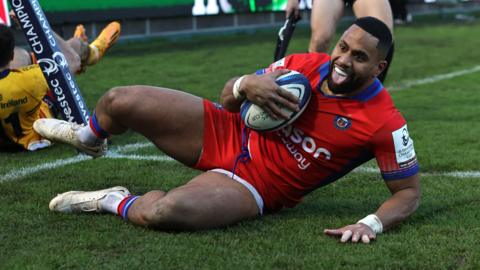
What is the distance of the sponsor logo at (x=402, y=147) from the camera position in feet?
13.5

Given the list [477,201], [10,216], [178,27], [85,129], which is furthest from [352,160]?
[178,27]

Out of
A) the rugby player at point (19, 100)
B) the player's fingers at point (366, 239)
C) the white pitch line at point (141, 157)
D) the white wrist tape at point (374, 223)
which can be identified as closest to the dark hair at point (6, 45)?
the rugby player at point (19, 100)

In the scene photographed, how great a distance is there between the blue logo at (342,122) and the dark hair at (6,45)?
3.03 metres

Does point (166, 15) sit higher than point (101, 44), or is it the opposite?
point (101, 44)

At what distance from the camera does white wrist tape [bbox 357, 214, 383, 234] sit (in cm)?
413

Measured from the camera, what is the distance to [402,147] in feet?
13.6

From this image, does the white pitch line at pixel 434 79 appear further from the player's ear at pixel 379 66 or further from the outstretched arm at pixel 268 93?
the outstretched arm at pixel 268 93

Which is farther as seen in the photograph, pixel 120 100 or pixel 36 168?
pixel 36 168

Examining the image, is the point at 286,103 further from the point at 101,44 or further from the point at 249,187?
the point at 101,44

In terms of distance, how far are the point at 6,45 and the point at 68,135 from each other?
1732 mm

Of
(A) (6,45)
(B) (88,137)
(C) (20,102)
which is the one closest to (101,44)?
(C) (20,102)

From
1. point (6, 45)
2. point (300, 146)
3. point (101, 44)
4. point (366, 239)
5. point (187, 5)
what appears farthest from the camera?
point (187, 5)

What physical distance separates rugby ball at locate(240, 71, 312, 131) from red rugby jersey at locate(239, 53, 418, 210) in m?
0.11

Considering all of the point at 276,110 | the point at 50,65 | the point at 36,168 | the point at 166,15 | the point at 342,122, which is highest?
the point at 276,110
